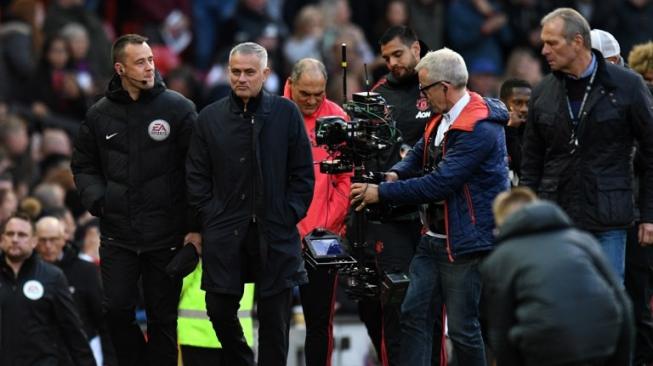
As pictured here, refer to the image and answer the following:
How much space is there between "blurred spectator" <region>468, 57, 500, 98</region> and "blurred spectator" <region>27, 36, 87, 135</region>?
4.59 metres

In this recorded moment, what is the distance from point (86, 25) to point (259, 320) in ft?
27.1

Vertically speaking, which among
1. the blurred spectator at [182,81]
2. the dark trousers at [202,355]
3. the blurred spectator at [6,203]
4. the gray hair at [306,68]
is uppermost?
the gray hair at [306,68]

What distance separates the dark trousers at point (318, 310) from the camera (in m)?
11.4

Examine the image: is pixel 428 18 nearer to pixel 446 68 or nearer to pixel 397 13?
pixel 397 13

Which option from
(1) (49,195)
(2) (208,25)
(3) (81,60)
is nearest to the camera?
(1) (49,195)

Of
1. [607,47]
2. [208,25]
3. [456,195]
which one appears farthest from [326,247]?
[208,25]

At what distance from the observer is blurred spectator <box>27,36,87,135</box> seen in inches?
693

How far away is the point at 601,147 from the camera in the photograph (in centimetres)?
1036

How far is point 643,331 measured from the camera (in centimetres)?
1111

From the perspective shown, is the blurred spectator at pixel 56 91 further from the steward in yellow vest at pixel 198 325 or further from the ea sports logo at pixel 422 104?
the ea sports logo at pixel 422 104

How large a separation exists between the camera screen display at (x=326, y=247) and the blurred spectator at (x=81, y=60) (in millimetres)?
7414

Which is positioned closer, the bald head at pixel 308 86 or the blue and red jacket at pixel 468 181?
the blue and red jacket at pixel 468 181

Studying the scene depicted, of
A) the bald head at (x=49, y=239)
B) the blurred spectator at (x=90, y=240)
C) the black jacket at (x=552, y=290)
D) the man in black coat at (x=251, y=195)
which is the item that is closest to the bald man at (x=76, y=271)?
the bald head at (x=49, y=239)

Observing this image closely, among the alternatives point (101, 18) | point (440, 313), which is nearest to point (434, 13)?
point (101, 18)
